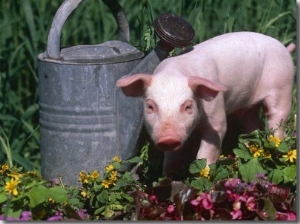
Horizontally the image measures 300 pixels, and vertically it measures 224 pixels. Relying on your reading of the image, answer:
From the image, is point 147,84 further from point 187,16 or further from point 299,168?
point 187,16

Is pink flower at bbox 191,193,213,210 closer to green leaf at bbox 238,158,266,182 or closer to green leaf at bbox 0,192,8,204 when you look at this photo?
green leaf at bbox 238,158,266,182

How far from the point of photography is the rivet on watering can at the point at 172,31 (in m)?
3.45

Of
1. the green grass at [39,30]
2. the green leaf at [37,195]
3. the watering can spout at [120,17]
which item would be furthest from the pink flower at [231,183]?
the green grass at [39,30]

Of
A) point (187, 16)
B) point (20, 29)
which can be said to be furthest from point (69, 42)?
point (187, 16)

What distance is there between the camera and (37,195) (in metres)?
2.75

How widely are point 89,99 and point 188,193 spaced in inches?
37.7

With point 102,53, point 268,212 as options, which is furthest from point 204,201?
point 102,53

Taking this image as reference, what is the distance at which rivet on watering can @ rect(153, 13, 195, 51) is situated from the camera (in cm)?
345

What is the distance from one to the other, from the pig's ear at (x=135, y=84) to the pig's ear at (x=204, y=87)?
0.18m

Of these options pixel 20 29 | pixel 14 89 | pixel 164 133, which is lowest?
Result: pixel 14 89

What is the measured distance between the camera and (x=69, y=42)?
190 inches

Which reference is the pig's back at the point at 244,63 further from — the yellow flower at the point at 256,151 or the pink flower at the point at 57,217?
the pink flower at the point at 57,217

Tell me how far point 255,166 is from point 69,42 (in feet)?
7.03

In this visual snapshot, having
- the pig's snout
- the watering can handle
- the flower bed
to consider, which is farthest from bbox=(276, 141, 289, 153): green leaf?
the watering can handle
